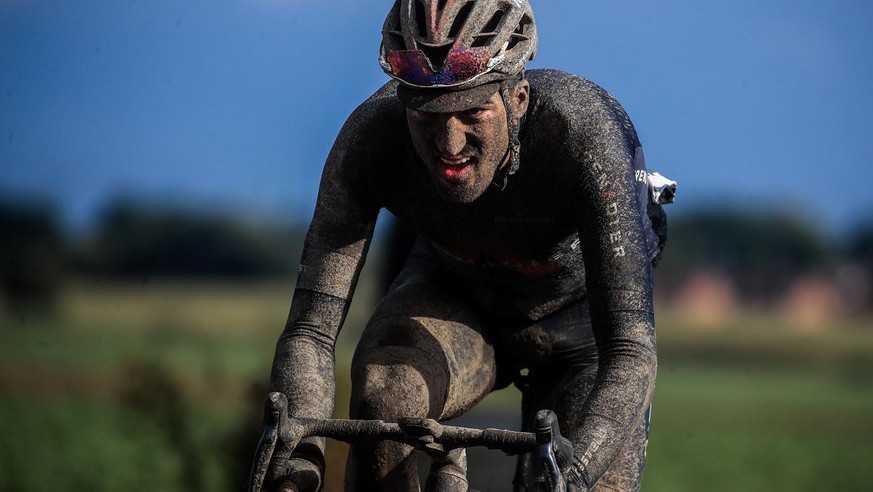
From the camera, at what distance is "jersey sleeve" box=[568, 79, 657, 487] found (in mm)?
5543

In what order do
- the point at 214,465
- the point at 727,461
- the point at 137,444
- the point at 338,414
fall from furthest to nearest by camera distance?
the point at 727,461 → the point at 137,444 → the point at 214,465 → the point at 338,414

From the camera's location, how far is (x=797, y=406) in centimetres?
3703

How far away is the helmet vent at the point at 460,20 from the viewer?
570 cm

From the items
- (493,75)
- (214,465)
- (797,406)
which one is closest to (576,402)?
(493,75)

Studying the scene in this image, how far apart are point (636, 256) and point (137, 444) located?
11343 millimetres

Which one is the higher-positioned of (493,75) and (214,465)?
(493,75)

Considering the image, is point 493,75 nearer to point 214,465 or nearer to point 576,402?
point 576,402

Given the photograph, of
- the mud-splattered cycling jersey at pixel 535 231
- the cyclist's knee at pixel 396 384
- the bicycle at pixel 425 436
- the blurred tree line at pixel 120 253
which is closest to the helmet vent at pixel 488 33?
the mud-splattered cycling jersey at pixel 535 231

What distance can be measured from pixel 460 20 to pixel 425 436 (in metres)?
1.52

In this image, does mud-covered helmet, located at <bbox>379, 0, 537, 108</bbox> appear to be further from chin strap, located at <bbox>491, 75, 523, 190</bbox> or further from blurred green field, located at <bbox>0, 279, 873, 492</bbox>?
blurred green field, located at <bbox>0, 279, 873, 492</bbox>

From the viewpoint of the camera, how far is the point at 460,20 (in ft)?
A: 18.9

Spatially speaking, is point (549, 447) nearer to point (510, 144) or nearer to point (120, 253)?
point (510, 144)

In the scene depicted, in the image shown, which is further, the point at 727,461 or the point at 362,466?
the point at 727,461

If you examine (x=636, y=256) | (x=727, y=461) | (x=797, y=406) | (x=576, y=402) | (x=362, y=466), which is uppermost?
(x=797, y=406)
